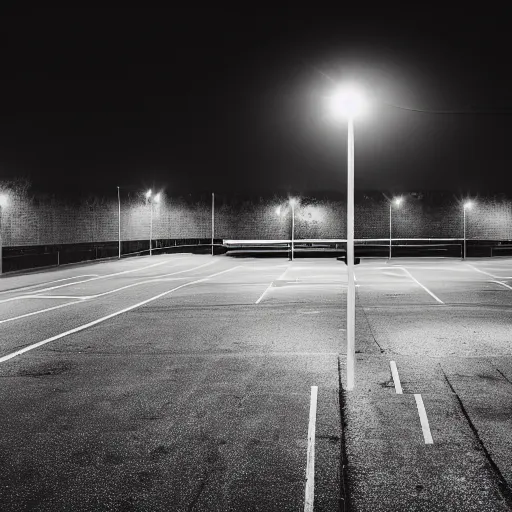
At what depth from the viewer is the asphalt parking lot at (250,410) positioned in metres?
6.70

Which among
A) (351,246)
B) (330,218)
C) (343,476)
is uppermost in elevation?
(330,218)

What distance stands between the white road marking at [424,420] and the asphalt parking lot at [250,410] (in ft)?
0.16

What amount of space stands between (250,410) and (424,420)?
274 cm

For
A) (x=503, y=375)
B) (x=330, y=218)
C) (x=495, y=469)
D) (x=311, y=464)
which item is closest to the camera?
(x=495, y=469)

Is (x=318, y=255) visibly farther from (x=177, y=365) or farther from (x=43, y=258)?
(x=177, y=365)

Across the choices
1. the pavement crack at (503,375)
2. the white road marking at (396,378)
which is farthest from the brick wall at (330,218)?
the pavement crack at (503,375)

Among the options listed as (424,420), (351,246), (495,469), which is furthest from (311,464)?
(351,246)

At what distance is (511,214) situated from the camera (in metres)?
78.5

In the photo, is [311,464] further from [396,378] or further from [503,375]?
[503,375]

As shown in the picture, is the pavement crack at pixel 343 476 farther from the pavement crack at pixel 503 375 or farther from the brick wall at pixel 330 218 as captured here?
the brick wall at pixel 330 218

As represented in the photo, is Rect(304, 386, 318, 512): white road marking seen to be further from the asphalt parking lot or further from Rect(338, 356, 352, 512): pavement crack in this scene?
Rect(338, 356, 352, 512): pavement crack

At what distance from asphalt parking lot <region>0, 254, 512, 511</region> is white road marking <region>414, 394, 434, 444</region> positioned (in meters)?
0.05

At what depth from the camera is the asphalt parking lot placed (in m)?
6.70

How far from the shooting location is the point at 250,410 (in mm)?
9641
